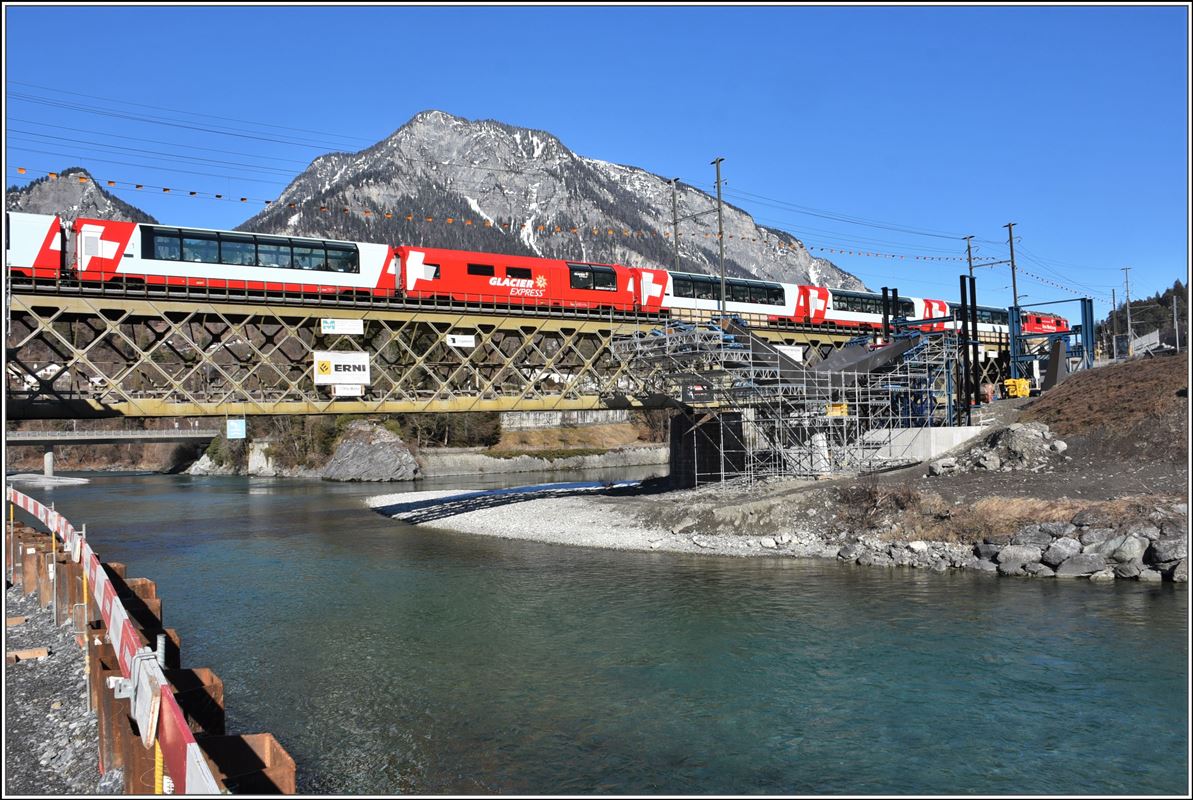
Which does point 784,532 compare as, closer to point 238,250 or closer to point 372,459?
point 238,250

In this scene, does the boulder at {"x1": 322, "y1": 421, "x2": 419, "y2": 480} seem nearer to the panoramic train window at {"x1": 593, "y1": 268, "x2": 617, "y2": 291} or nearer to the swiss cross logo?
the panoramic train window at {"x1": 593, "y1": 268, "x2": 617, "y2": 291}

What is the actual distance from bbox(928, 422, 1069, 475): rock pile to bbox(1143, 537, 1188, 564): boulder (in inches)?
388

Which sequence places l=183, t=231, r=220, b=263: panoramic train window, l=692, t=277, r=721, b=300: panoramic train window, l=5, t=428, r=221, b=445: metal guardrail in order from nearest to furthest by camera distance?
l=183, t=231, r=220, b=263: panoramic train window, l=692, t=277, r=721, b=300: panoramic train window, l=5, t=428, r=221, b=445: metal guardrail

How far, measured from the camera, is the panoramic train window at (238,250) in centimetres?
3531

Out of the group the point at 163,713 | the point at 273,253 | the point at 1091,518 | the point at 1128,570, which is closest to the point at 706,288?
the point at 273,253

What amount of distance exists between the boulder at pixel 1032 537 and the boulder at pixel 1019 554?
1.50 feet

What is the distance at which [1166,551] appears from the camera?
80.5 ft

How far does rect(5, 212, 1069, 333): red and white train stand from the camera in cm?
3138

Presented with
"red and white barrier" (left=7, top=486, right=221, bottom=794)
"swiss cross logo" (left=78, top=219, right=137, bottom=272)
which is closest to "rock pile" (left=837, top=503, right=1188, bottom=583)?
"red and white barrier" (left=7, top=486, right=221, bottom=794)

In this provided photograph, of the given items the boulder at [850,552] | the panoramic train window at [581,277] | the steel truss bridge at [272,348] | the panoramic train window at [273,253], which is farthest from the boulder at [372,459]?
the boulder at [850,552]

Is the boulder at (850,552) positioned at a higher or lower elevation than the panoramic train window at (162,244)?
lower

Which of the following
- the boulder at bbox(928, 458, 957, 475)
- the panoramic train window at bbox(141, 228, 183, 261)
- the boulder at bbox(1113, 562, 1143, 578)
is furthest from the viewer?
the boulder at bbox(928, 458, 957, 475)

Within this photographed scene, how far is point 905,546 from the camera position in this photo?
29141 mm

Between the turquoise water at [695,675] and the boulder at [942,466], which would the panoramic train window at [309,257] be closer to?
the turquoise water at [695,675]
